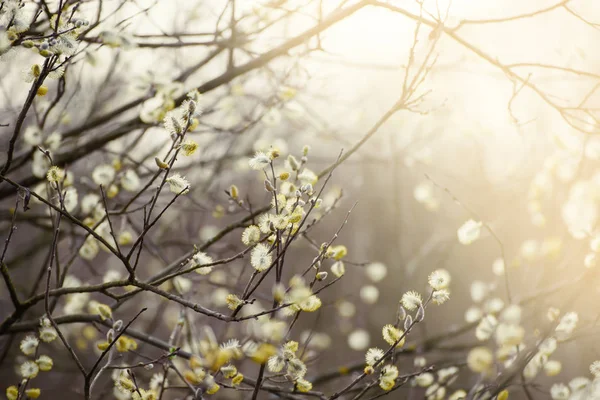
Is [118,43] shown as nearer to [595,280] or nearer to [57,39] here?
[57,39]

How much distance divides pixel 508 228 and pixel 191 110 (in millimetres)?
7796

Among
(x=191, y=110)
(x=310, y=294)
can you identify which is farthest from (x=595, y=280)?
(x=191, y=110)

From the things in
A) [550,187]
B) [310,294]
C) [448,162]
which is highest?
[448,162]

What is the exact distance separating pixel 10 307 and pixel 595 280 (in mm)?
7486

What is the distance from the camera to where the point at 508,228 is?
7992 millimetres

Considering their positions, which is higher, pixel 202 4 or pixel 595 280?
pixel 202 4

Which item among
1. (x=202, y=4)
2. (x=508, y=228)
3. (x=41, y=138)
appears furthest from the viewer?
(x=508, y=228)

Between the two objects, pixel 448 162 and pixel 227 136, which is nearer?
pixel 227 136

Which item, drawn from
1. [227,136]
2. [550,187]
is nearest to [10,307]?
[227,136]

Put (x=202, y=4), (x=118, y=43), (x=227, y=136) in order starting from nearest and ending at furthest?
(x=118, y=43) < (x=202, y=4) < (x=227, y=136)

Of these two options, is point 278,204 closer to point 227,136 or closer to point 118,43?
point 118,43

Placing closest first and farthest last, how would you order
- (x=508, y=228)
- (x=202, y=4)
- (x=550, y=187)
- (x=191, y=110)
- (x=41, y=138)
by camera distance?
1. (x=191, y=110)
2. (x=41, y=138)
3. (x=202, y=4)
4. (x=550, y=187)
5. (x=508, y=228)

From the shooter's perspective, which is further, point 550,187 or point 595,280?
point 550,187

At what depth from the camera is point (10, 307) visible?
6699 millimetres
